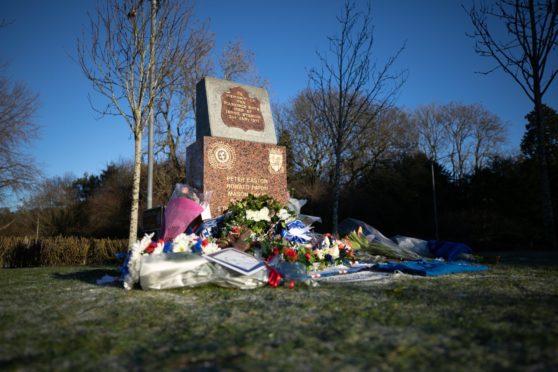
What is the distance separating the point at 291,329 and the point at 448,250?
252 inches

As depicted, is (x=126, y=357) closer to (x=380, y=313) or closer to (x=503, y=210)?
(x=380, y=313)

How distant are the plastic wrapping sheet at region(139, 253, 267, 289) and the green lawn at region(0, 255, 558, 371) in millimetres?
335

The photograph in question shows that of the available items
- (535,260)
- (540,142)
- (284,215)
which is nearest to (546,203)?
(540,142)

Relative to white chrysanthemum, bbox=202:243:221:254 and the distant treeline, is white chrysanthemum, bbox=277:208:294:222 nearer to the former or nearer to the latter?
white chrysanthemum, bbox=202:243:221:254

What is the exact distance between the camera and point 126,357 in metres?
1.89

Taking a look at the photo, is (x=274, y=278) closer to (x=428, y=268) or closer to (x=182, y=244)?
(x=182, y=244)

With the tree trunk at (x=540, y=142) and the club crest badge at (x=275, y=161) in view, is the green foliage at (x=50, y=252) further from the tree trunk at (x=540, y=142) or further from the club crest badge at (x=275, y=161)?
the tree trunk at (x=540, y=142)

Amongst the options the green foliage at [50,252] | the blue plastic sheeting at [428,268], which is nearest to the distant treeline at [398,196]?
the green foliage at [50,252]

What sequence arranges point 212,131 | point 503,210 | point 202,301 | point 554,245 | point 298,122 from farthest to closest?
1. point 298,122
2. point 503,210
3. point 554,245
4. point 212,131
5. point 202,301

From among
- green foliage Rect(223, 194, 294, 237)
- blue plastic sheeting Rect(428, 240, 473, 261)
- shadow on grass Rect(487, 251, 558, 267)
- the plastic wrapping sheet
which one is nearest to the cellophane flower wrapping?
green foliage Rect(223, 194, 294, 237)

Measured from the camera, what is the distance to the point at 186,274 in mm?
4293

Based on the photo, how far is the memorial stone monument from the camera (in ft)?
24.5

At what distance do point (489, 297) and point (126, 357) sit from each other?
2.85 m

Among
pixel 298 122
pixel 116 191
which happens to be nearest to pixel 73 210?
pixel 116 191
